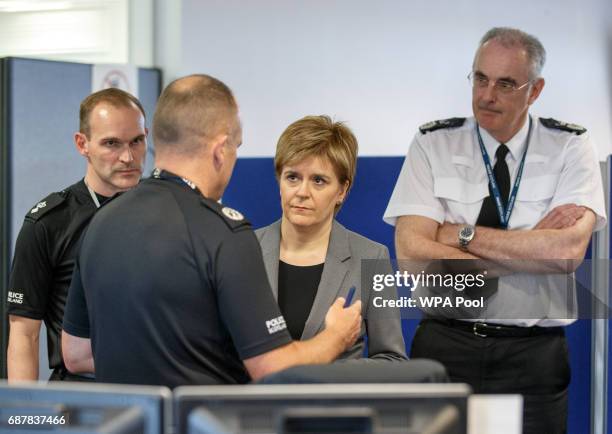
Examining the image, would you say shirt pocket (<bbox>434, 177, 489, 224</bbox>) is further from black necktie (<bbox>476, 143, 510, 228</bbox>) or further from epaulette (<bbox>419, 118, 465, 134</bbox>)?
epaulette (<bbox>419, 118, 465, 134</bbox>)

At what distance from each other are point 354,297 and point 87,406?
4.33 feet

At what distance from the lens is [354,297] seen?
2525 mm

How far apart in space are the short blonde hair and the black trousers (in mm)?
929

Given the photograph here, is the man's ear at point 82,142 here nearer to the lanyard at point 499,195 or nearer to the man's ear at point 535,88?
the lanyard at point 499,195

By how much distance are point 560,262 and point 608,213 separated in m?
0.58

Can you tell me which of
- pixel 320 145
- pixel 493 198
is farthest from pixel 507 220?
pixel 320 145

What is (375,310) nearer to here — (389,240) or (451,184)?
(451,184)

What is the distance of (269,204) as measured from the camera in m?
3.88

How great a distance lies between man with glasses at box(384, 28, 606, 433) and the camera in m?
3.21

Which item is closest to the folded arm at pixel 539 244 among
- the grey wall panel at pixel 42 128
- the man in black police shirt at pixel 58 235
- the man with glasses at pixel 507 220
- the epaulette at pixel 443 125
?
the man with glasses at pixel 507 220

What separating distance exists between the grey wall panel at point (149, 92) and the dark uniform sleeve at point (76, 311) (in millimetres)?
2800

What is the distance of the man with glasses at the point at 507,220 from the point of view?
10.5 feet

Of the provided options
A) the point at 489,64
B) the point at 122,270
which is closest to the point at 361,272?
the point at 122,270

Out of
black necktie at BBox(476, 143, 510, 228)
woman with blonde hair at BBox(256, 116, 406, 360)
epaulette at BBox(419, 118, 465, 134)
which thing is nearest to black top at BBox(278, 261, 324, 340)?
woman with blonde hair at BBox(256, 116, 406, 360)
